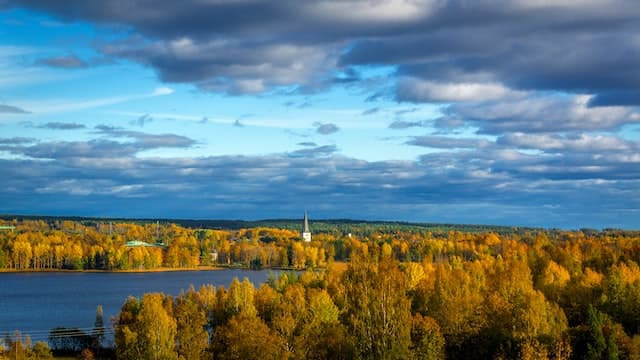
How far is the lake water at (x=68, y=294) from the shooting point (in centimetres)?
6370

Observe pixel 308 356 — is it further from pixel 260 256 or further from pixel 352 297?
pixel 260 256

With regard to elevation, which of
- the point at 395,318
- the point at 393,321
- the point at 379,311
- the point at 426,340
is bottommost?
the point at 426,340

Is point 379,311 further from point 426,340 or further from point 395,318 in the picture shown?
point 426,340

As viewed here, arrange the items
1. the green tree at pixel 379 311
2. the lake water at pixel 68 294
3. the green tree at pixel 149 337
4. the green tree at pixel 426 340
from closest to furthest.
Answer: the green tree at pixel 379 311 < the green tree at pixel 426 340 < the green tree at pixel 149 337 < the lake water at pixel 68 294

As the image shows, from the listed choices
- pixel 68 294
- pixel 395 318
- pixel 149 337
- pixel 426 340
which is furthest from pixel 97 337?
pixel 68 294

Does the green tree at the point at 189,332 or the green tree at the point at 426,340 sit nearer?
the green tree at the point at 426,340

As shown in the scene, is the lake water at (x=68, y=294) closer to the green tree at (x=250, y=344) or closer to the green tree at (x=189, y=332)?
the green tree at (x=189, y=332)

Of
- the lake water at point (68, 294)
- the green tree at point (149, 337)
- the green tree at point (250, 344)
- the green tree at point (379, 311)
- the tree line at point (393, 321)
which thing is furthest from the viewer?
the lake water at point (68, 294)

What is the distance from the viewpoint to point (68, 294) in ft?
300

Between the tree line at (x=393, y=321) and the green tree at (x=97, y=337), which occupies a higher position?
the tree line at (x=393, y=321)

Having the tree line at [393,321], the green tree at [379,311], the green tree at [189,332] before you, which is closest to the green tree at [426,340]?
the tree line at [393,321]

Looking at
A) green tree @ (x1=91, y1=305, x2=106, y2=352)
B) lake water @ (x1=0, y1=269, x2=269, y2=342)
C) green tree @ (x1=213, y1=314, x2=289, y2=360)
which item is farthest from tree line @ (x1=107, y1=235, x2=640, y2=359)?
lake water @ (x1=0, y1=269, x2=269, y2=342)

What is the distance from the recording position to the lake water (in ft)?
209

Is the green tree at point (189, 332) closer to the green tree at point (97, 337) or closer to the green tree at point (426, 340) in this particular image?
the green tree at point (97, 337)
